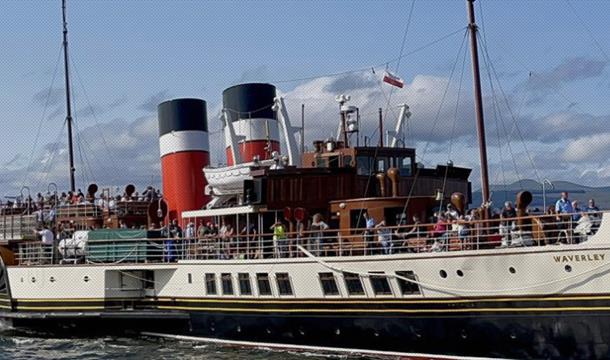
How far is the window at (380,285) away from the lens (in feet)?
62.4

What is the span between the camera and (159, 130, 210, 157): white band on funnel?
28281 millimetres

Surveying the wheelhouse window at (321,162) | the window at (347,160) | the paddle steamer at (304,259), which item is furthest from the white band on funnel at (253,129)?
the window at (347,160)

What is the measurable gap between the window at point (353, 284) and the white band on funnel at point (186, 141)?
33.8 feet

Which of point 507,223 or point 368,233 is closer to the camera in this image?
point 507,223

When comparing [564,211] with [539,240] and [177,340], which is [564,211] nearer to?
[539,240]

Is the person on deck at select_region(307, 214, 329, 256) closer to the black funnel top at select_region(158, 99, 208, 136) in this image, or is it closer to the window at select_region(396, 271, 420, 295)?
the window at select_region(396, 271, 420, 295)

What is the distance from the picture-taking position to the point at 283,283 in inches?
807

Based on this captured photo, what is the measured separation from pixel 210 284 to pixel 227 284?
1.83 feet

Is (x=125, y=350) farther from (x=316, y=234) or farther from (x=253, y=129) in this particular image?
(x=253, y=129)

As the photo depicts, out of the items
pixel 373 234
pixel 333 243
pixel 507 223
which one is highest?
pixel 507 223

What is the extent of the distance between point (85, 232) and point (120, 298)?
8.90 ft

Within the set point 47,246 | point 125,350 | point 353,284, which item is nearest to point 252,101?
point 47,246

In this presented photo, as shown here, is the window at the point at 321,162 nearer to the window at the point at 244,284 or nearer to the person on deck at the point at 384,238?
the person on deck at the point at 384,238

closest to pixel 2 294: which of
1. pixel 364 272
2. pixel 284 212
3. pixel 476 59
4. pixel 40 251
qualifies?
pixel 40 251
